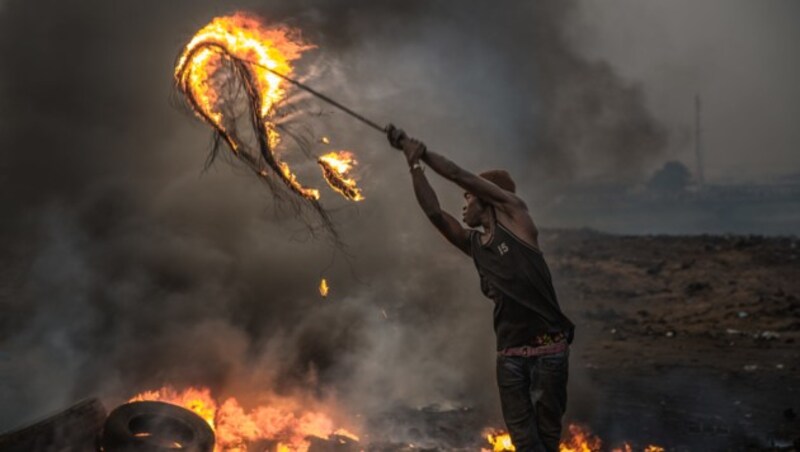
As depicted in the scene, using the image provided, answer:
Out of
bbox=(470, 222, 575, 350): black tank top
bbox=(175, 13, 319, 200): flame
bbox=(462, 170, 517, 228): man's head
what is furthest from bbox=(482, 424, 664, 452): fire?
bbox=(175, 13, 319, 200): flame

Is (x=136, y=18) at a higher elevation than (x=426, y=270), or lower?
higher

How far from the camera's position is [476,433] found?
25.0ft

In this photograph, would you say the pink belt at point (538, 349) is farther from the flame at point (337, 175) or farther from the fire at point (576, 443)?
the fire at point (576, 443)

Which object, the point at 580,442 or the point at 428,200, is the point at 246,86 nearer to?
the point at 428,200

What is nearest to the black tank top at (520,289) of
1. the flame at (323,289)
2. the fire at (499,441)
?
the fire at (499,441)

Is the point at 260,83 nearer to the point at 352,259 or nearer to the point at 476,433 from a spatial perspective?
the point at 476,433

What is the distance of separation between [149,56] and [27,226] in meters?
3.42

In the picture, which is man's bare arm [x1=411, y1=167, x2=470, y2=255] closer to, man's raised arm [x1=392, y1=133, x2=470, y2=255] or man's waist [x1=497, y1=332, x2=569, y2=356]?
man's raised arm [x1=392, y1=133, x2=470, y2=255]

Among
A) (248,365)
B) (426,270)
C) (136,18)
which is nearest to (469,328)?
(426,270)

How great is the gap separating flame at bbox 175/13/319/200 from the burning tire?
7.52ft

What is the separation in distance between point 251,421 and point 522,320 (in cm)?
395

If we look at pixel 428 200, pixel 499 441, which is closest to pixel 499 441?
pixel 499 441

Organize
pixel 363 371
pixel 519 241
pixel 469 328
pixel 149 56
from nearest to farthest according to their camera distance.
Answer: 1. pixel 519 241
2. pixel 363 371
3. pixel 469 328
4. pixel 149 56

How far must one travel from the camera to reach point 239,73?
5.85 meters
